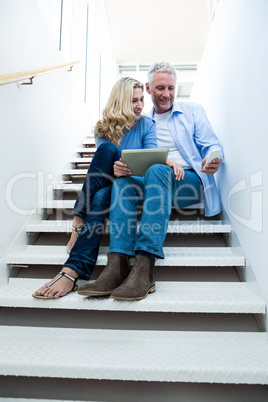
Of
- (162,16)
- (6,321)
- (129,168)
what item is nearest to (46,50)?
(129,168)

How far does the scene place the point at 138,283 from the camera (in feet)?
3.76

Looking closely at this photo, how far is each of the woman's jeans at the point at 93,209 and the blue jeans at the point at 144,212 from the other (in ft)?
0.24

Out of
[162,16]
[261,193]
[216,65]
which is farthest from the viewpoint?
[162,16]

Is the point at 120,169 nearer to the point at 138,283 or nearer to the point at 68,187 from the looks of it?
the point at 138,283

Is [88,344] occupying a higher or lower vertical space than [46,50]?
lower

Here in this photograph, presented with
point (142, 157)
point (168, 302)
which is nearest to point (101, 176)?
point (142, 157)

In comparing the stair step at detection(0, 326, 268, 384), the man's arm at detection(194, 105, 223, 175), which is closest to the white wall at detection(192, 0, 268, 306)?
the man's arm at detection(194, 105, 223, 175)

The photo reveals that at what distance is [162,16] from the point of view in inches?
215

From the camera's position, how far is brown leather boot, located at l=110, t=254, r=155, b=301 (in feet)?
3.64

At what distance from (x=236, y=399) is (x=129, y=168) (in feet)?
3.24

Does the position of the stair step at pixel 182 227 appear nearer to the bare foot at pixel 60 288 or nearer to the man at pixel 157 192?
the man at pixel 157 192

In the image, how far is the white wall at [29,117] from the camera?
1598 mm

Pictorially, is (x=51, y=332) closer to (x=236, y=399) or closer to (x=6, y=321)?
(x=6, y=321)

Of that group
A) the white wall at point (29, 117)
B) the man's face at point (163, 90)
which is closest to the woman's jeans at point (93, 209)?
the white wall at point (29, 117)
